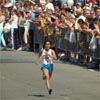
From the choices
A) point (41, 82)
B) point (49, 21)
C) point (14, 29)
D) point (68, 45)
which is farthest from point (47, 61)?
point (14, 29)

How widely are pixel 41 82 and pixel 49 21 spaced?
8947mm

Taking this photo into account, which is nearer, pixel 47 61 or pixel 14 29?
pixel 47 61

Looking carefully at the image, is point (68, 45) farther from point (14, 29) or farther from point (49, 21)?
point (14, 29)

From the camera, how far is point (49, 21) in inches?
1053

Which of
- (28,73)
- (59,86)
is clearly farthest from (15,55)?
(59,86)

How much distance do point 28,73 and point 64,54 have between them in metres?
5.27

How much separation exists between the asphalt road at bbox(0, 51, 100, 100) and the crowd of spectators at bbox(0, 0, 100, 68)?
153 cm

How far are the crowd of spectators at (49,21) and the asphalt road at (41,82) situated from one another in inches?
60.2

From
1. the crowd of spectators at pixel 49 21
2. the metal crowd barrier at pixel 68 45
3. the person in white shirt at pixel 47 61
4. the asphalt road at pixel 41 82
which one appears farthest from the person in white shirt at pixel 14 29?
the person in white shirt at pixel 47 61

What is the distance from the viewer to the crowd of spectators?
23000mm

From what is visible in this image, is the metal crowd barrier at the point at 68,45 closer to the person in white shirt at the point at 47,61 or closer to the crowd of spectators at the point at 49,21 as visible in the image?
the crowd of spectators at the point at 49,21

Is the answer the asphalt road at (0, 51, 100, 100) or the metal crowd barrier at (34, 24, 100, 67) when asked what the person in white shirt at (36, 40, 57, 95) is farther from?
the metal crowd barrier at (34, 24, 100, 67)

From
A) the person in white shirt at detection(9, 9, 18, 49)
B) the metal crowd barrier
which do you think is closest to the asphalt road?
the metal crowd barrier

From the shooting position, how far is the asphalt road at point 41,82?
1530 cm
